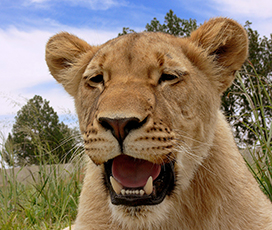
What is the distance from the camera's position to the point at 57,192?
5668mm

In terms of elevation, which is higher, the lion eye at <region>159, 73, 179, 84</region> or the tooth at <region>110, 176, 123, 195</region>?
the lion eye at <region>159, 73, 179, 84</region>

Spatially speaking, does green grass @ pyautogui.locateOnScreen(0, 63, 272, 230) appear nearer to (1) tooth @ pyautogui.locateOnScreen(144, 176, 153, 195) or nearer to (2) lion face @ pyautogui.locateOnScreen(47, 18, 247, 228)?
(2) lion face @ pyautogui.locateOnScreen(47, 18, 247, 228)

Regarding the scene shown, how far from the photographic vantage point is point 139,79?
2547 millimetres

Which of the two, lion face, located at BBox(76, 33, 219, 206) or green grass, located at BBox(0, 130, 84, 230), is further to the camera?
green grass, located at BBox(0, 130, 84, 230)

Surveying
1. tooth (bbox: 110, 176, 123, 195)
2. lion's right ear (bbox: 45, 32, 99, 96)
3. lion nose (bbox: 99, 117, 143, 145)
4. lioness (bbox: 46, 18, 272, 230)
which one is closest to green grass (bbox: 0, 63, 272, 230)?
lion's right ear (bbox: 45, 32, 99, 96)

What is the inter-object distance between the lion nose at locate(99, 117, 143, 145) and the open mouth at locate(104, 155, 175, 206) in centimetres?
33

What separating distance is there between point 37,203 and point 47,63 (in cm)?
288

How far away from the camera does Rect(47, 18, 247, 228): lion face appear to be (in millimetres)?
2211

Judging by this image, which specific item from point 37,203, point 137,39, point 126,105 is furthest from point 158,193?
point 37,203

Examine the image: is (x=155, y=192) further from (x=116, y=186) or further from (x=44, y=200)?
(x=44, y=200)

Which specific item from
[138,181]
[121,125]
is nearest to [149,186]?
[138,181]

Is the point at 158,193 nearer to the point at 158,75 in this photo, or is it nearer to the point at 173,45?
the point at 158,75

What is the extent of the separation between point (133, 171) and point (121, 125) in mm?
A: 471

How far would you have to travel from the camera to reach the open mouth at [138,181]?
231cm
